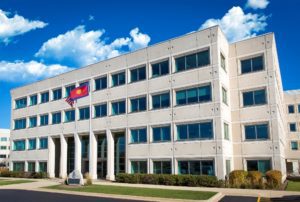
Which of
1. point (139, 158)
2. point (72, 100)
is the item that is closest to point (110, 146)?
point (139, 158)

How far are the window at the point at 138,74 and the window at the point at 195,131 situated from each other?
779 centimetres

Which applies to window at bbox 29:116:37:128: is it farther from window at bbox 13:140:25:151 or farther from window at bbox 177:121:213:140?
window at bbox 177:121:213:140

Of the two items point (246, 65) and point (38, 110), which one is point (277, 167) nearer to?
point (246, 65)

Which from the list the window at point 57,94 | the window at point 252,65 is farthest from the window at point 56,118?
the window at point 252,65

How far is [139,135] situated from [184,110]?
6.55 meters

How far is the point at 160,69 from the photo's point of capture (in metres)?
36.0

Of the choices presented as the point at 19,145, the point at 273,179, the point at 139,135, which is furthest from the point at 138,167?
the point at 19,145

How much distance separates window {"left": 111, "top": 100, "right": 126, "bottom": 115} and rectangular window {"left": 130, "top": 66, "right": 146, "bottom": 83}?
3.09 metres

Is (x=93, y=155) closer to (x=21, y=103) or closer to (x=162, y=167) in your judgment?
(x=162, y=167)

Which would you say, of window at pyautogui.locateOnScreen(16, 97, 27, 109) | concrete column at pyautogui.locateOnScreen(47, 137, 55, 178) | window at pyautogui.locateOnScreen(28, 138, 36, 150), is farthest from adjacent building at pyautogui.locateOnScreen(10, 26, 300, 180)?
window at pyautogui.locateOnScreen(16, 97, 27, 109)

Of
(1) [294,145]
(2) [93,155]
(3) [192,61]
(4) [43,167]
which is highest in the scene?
(3) [192,61]

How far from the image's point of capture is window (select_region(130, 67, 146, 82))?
123ft

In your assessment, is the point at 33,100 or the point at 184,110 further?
the point at 33,100

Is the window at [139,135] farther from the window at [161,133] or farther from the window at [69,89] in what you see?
the window at [69,89]
